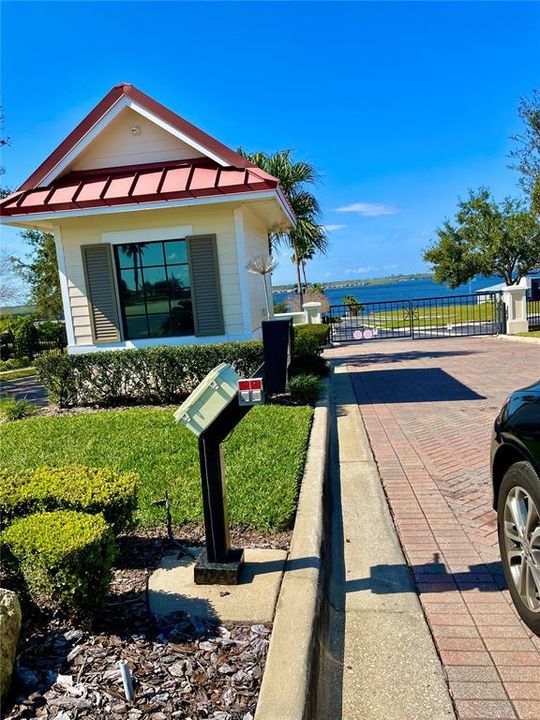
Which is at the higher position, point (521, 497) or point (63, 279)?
point (63, 279)

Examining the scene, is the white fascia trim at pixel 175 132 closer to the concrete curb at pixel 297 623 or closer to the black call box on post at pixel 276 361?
the black call box on post at pixel 276 361

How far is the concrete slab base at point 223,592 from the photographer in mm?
2820

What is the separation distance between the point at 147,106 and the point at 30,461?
6.10m

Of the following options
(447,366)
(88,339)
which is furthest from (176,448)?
(447,366)

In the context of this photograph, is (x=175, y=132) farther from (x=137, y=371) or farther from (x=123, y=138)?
(x=137, y=371)

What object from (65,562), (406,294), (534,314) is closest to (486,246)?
(534,314)

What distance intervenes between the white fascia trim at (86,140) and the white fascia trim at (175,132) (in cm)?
19

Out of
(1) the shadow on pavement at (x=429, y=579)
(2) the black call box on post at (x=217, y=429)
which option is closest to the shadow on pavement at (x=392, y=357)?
(1) the shadow on pavement at (x=429, y=579)

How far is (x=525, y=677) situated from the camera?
250 centimetres

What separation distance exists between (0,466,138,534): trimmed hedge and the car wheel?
2.29m

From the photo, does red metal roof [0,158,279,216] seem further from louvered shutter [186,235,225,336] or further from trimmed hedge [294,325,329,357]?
trimmed hedge [294,325,329,357]

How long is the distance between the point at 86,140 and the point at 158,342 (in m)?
3.57

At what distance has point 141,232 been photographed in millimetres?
9102

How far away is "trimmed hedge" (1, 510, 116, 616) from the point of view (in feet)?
8.27
